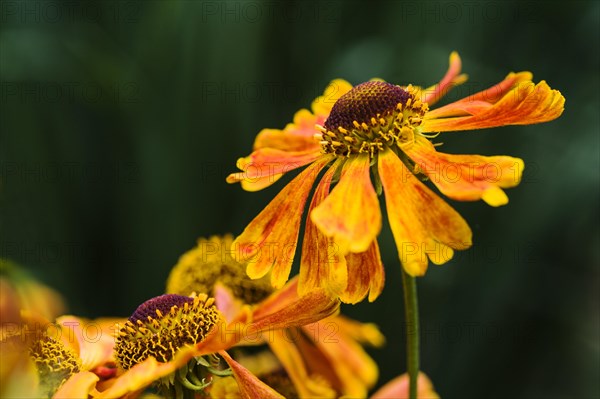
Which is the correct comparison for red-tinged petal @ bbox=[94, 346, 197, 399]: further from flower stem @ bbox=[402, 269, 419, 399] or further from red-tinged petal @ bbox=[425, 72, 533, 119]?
red-tinged petal @ bbox=[425, 72, 533, 119]

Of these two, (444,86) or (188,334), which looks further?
(444,86)

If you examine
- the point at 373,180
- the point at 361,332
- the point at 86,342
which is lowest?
the point at 361,332

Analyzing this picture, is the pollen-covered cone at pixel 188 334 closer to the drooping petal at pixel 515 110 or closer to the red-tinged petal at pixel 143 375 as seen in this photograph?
the red-tinged petal at pixel 143 375

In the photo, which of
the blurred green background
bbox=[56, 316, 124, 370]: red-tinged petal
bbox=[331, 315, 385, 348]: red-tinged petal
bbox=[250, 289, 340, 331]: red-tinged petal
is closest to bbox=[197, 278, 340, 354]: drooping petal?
bbox=[250, 289, 340, 331]: red-tinged petal

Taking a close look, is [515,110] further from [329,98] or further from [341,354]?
[341,354]

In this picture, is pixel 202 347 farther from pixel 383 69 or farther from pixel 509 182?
pixel 383 69

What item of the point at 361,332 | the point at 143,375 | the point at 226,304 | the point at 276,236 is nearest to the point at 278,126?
the point at 361,332

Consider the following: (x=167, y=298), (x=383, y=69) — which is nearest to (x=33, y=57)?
(x=383, y=69)
